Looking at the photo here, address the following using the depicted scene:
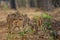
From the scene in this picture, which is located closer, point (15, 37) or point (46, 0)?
point (15, 37)

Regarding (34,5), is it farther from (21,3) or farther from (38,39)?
(38,39)

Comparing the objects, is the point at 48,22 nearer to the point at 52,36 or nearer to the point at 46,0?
the point at 52,36

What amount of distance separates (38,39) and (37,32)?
0.84ft

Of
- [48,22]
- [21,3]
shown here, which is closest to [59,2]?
[21,3]

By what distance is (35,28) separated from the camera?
5.89 metres

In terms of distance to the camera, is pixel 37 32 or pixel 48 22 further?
pixel 48 22

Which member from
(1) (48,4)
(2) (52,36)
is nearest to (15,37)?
(2) (52,36)

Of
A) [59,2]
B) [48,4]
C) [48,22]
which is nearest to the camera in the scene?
[48,22]

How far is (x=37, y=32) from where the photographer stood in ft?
19.2

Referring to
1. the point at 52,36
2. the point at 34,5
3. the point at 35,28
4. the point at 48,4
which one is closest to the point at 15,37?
the point at 35,28

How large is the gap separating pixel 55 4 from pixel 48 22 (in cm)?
689

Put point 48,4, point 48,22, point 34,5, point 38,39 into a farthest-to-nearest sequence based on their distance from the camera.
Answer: point 34,5
point 48,4
point 48,22
point 38,39

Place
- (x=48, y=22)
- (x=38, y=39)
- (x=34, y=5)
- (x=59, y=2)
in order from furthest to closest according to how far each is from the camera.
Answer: (x=34, y=5), (x=59, y=2), (x=48, y=22), (x=38, y=39)

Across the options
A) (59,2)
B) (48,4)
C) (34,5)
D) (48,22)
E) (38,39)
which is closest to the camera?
(38,39)
